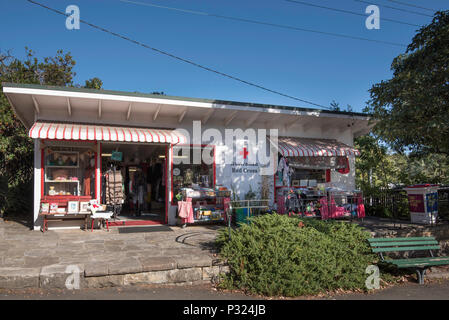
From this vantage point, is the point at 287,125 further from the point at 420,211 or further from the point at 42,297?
the point at 42,297

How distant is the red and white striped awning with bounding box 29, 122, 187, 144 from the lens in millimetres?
7270

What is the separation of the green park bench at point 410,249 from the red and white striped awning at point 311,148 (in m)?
3.98

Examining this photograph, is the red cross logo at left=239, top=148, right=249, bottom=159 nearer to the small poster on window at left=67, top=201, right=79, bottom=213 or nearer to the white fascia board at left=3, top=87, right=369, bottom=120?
the white fascia board at left=3, top=87, right=369, bottom=120

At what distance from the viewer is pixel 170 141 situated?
8336 mm

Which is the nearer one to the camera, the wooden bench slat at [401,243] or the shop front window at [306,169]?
the wooden bench slat at [401,243]

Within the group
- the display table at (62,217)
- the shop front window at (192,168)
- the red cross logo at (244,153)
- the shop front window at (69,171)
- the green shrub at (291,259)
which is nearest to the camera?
the green shrub at (291,259)

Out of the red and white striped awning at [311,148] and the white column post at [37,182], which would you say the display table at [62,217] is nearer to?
the white column post at [37,182]

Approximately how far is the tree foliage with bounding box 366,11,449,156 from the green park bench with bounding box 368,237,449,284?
2.16 metres

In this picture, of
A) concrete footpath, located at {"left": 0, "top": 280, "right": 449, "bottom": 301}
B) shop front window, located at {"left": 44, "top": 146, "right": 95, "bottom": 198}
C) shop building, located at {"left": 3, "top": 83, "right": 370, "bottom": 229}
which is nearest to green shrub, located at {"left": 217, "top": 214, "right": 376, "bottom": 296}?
concrete footpath, located at {"left": 0, "top": 280, "right": 449, "bottom": 301}

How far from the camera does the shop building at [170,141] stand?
7906mm

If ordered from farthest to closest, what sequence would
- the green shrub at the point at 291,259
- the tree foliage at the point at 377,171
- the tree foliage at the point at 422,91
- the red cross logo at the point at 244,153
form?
the tree foliage at the point at 377,171
the red cross logo at the point at 244,153
the tree foliage at the point at 422,91
the green shrub at the point at 291,259

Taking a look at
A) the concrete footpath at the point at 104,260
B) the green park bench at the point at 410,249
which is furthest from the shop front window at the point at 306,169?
the green park bench at the point at 410,249

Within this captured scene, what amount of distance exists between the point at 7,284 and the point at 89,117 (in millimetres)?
5211
